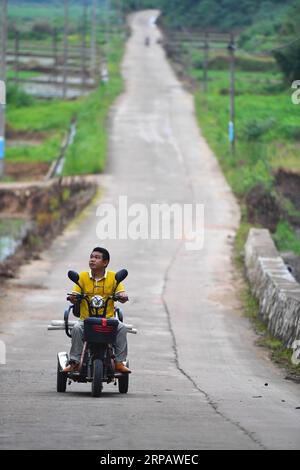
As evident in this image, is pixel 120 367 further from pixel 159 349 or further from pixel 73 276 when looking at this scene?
pixel 159 349

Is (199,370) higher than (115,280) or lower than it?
lower

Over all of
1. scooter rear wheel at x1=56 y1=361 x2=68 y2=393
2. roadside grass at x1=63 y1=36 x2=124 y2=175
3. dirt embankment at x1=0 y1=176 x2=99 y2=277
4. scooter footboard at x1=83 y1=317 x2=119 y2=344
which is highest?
scooter footboard at x1=83 y1=317 x2=119 y2=344

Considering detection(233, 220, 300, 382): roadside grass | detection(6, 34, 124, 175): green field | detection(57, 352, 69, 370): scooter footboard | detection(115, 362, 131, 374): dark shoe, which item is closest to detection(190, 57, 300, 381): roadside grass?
detection(233, 220, 300, 382): roadside grass

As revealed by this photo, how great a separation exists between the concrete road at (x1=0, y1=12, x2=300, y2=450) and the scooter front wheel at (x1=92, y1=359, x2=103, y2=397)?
0.19 meters

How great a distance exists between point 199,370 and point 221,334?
438 centimetres

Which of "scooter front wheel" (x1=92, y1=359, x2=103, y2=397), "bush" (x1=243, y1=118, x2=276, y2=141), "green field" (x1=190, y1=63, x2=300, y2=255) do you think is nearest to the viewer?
"scooter front wheel" (x1=92, y1=359, x2=103, y2=397)

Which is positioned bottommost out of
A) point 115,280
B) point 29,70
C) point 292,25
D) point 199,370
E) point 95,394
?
point 29,70

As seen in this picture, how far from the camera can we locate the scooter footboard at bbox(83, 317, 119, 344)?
12148 mm

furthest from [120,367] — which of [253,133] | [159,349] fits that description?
[253,133]

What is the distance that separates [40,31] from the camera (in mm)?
123250

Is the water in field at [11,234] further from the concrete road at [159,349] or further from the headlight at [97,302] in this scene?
the headlight at [97,302]

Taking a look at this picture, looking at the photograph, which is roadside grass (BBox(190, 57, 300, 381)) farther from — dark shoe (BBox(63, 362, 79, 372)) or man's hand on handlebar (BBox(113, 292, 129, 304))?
dark shoe (BBox(63, 362, 79, 372))
